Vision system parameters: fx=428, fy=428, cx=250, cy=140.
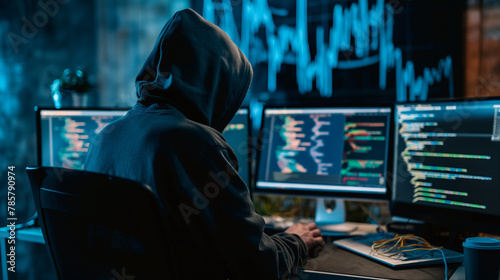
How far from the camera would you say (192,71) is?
37.9 inches

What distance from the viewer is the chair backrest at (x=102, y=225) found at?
0.68m

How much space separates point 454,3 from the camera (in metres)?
2.58

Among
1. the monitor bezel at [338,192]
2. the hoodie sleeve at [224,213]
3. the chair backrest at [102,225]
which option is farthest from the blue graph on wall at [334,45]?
the chair backrest at [102,225]

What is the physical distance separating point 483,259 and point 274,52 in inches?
92.3

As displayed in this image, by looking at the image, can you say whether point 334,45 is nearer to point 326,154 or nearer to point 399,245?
point 326,154

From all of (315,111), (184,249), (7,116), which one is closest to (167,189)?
(184,249)

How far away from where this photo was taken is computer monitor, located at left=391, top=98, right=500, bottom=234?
1157mm

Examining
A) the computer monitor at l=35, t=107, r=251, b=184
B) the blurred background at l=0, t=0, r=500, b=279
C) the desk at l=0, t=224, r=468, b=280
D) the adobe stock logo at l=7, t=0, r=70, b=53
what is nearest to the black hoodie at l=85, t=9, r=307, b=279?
the desk at l=0, t=224, r=468, b=280

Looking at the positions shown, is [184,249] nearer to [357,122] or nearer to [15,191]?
[357,122]

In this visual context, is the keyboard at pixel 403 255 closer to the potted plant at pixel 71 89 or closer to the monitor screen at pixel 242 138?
the monitor screen at pixel 242 138

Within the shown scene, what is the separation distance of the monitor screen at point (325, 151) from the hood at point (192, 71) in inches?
21.0

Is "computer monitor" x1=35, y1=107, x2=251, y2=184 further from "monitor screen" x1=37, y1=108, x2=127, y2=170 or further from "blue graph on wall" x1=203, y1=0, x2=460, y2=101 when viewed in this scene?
"blue graph on wall" x1=203, y1=0, x2=460, y2=101

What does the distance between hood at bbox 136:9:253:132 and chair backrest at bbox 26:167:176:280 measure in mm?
303

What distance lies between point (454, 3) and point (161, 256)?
2538mm
